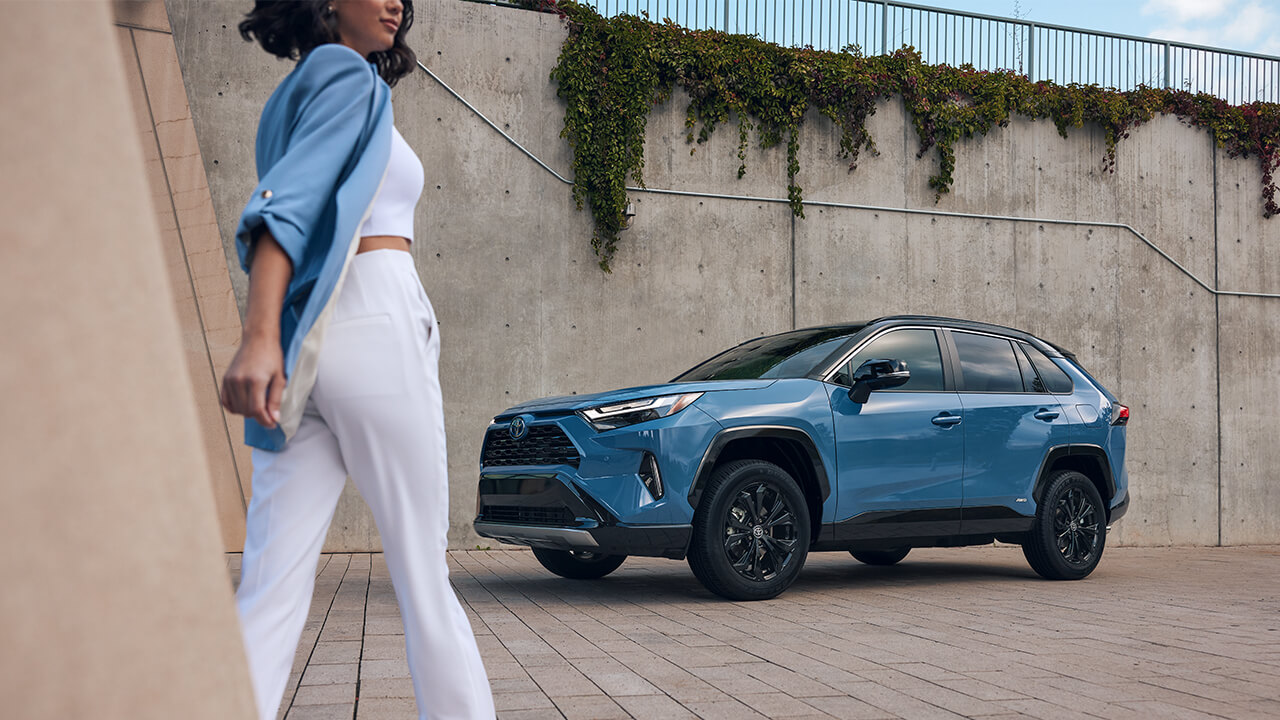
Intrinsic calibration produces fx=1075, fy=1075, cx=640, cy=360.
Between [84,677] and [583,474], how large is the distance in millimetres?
5165

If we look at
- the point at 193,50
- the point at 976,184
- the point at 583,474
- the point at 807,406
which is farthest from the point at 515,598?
the point at 976,184

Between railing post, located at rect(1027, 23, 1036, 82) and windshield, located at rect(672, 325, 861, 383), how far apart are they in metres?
7.57

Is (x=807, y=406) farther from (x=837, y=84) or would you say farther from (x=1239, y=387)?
(x=1239, y=387)

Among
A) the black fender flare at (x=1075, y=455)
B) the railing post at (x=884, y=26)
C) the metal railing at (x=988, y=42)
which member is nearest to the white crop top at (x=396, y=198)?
the black fender flare at (x=1075, y=455)

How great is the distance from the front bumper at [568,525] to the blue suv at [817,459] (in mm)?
12

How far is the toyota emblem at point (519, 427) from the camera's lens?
671 centimetres

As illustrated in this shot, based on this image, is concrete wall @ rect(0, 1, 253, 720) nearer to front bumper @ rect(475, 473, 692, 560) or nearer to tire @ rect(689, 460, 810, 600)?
front bumper @ rect(475, 473, 692, 560)

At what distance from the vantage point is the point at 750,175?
11.8 meters

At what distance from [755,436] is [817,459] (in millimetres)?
434

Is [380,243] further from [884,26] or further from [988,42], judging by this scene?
[988,42]

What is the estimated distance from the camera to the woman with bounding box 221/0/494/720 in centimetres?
196

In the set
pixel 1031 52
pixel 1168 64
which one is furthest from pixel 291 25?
pixel 1168 64

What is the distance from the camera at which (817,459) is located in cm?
675

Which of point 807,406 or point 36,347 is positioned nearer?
point 36,347
